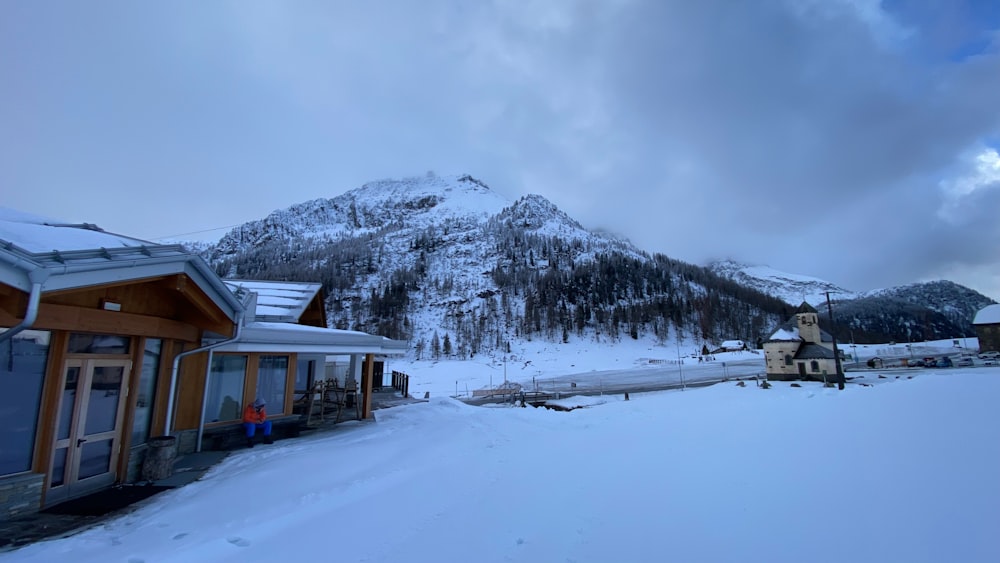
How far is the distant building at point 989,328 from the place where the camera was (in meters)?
52.6

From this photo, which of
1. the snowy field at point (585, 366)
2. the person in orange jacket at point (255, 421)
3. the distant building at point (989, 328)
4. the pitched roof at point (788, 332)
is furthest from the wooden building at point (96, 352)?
the distant building at point (989, 328)

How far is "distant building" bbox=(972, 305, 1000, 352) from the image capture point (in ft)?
173

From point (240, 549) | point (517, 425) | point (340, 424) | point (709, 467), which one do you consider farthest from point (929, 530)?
point (340, 424)

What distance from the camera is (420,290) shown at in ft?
354

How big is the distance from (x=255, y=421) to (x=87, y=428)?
12.0ft

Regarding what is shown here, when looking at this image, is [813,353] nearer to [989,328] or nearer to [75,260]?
[989,328]

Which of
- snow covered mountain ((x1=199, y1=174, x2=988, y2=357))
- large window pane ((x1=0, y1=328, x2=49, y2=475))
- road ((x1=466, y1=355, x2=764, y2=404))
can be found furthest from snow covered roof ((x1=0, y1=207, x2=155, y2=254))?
snow covered mountain ((x1=199, y1=174, x2=988, y2=357))

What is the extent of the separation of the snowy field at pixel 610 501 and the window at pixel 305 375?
11.9 ft

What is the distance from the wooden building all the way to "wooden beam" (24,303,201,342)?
17 millimetres

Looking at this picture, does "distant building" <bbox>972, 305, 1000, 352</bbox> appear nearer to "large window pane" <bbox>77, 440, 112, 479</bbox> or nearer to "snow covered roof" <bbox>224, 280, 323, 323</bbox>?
"snow covered roof" <bbox>224, 280, 323, 323</bbox>

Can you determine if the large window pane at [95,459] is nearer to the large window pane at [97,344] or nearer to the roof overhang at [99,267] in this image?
the large window pane at [97,344]

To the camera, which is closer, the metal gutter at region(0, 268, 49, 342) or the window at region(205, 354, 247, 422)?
the metal gutter at region(0, 268, 49, 342)

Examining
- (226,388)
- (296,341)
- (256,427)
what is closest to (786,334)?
(296,341)

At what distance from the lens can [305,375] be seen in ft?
44.7
